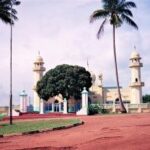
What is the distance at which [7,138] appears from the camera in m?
17.3

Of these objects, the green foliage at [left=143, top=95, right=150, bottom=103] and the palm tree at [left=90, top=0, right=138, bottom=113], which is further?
the green foliage at [left=143, top=95, right=150, bottom=103]

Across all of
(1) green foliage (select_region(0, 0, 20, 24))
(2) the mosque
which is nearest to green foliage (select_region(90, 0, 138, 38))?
(1) green foliage (select_region(0, 0, 20, 24))

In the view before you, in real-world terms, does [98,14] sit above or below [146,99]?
above

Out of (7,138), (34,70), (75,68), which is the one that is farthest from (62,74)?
(7,138)

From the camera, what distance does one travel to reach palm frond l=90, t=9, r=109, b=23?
4291cm

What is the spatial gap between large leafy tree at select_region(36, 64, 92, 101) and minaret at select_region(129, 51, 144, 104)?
863 centimetres

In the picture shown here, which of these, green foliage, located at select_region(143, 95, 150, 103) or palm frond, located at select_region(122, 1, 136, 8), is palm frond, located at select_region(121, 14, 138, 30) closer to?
palm frond, located at select_region(122, 1, 136, 8)

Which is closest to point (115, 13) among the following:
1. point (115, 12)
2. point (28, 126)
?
point (115, 12)

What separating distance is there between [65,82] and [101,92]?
13255 mm

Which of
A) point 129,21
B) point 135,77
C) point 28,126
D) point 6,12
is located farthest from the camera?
point 135,77

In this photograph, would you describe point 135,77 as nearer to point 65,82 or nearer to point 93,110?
point 65,82

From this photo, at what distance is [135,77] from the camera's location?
68.8 metres

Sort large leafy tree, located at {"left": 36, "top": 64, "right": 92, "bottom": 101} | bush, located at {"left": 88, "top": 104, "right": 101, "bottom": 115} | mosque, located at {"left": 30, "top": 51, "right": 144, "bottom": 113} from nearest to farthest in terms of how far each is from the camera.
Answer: bush, located at {"left": 88, "top": 104, "right": 101, "bottom": 115} → large leafy tree, located at {"left": 36, "top": 64, "right": 92, "bottom": 101} → mosque, located at {"left": 30, "top": 51, "right": 144, "bottom": 113}

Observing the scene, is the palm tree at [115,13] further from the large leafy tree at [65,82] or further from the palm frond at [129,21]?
the large leafy tree at [65,82]
